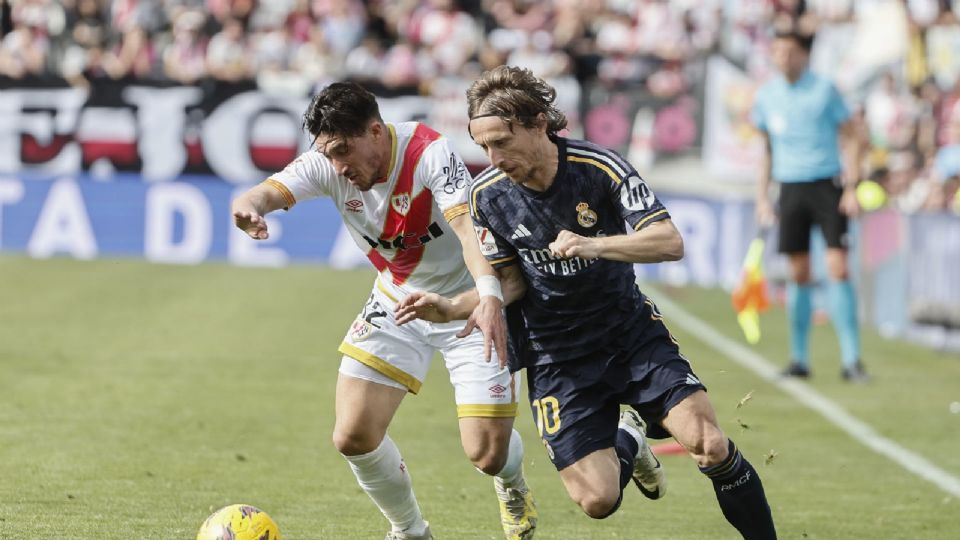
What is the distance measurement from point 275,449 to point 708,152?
11.9 m

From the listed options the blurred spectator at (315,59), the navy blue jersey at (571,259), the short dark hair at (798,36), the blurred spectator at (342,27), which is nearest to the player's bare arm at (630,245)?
the navy blue jersey at (571,259)

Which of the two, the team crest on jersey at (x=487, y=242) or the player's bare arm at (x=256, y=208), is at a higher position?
the player's bare arm at (x=256, y=208)

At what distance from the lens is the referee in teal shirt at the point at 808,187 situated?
12.4 m

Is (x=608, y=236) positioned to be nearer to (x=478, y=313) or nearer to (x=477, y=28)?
(x=478, y=313)

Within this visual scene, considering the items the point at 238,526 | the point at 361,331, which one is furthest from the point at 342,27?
the point at 238,526

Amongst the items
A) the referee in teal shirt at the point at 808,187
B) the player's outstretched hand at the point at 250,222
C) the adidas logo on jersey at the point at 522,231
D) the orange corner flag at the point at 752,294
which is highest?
the player's outstretched hand at the point at 250,222

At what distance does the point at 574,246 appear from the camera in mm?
5676

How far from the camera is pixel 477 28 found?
23.9 m

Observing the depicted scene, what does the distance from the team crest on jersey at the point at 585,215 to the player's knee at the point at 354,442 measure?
1.30 meters

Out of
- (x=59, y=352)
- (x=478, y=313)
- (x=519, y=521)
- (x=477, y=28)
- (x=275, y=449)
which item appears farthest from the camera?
(x=477, y=28)

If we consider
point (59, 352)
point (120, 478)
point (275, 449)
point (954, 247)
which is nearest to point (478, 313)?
point (120, 478)

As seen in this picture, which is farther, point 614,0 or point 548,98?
point 614,0

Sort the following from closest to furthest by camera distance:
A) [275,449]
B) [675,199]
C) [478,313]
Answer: [478,313], [275,449], [675,199]

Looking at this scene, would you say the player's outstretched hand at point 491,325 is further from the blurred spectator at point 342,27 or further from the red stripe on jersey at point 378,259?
the blurred spectator at point 342,27
